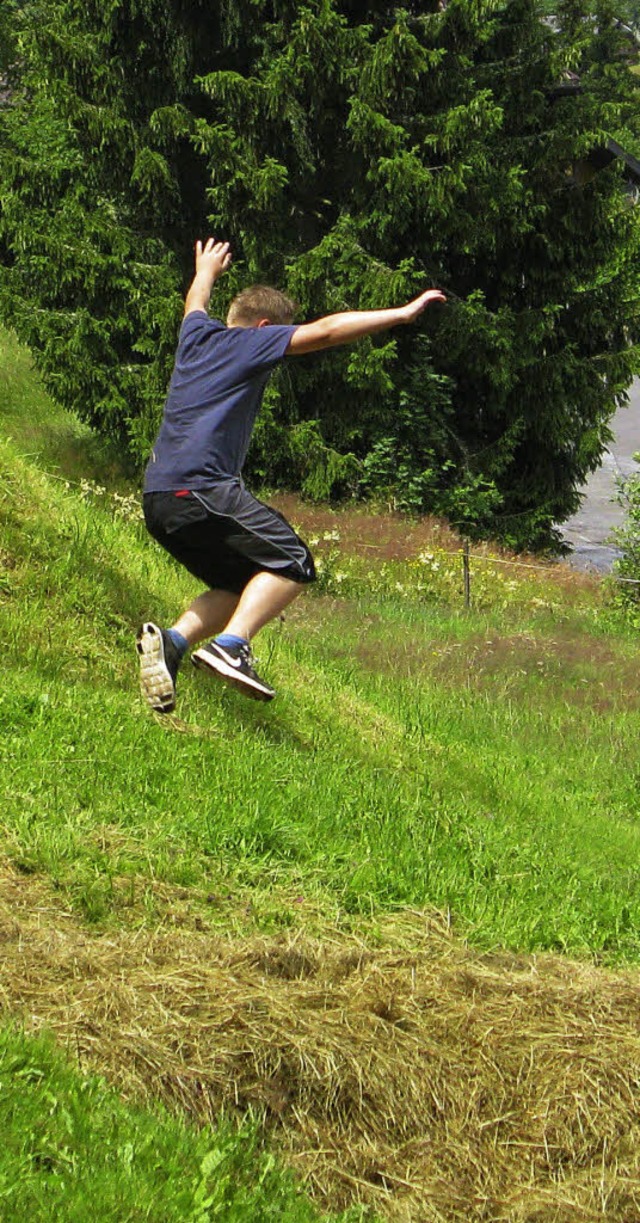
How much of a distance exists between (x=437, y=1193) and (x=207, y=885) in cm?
162

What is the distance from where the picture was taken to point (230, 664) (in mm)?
6418

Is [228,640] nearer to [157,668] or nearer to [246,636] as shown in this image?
[246,636]

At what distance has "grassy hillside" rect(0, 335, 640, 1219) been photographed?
5332 mm

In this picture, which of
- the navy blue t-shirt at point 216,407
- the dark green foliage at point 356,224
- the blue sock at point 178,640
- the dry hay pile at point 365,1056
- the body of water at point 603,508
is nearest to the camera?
the dry hay pile at point 365,1056

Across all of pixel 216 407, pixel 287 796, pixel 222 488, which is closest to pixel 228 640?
pixel 222 488

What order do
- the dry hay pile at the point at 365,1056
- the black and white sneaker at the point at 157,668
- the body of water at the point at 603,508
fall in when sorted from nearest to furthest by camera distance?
the dry hay pile at the point at 365,1056, the black and white sneaker at the point at 157,668, the body of water at the point at 603,508

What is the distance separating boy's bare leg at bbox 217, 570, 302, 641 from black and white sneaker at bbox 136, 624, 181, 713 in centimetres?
32

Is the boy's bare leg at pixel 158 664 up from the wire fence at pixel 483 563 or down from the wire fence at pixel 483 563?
up

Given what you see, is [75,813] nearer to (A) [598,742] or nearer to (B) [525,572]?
(A) [598,742]

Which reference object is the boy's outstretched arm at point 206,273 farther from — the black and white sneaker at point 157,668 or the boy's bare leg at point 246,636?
the black and white sneaker at point 157,668

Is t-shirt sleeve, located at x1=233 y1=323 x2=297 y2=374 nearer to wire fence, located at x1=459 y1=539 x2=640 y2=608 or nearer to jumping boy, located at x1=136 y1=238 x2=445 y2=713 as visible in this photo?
jumping boy, located at x1=136 y1=238 x2=445 y2=713

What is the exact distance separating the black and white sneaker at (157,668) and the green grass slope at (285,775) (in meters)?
0.36

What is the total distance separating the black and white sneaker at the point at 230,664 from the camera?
641 cm

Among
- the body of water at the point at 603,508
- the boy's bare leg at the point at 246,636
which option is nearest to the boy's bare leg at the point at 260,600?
the boy's bare leg at the point at 246,636
